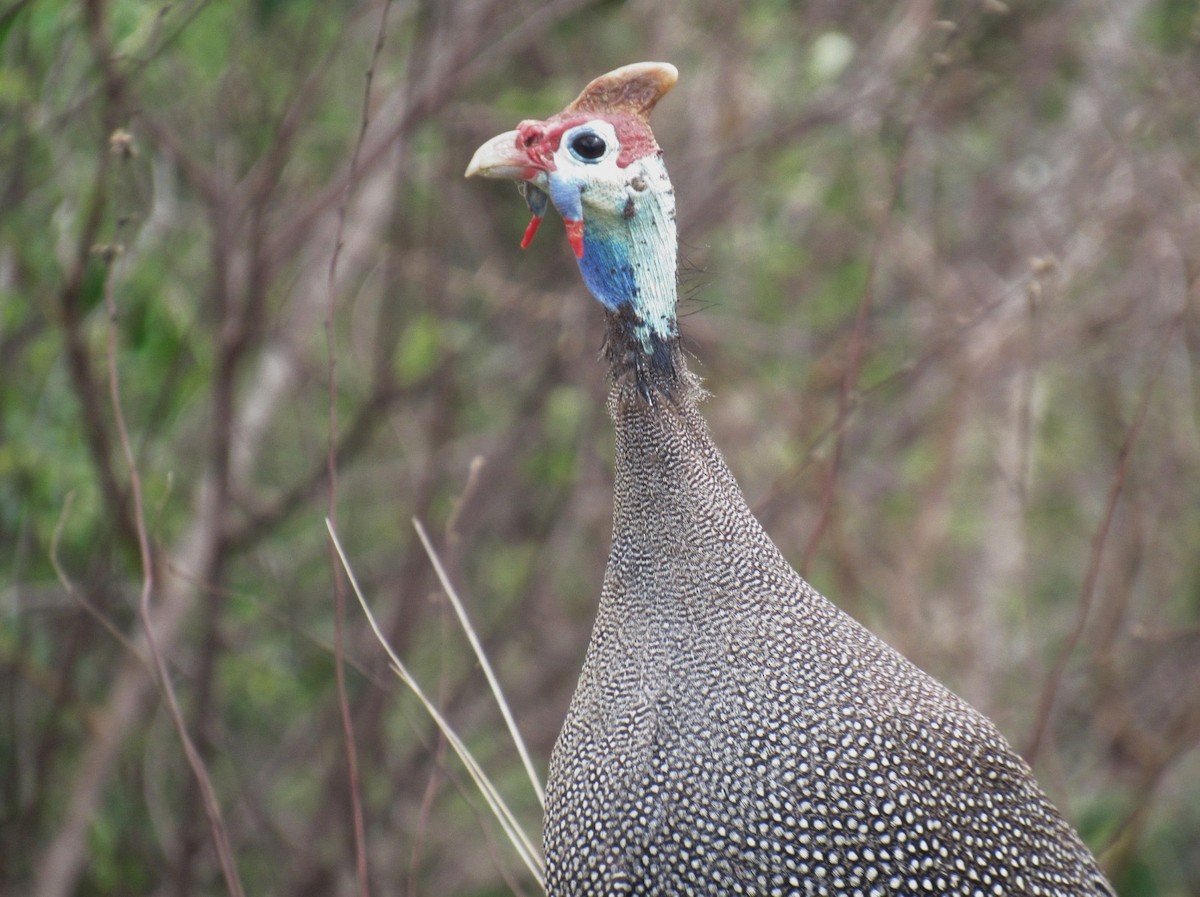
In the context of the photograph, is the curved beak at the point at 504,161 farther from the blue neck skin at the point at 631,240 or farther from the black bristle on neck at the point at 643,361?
the black bristle on neck at the point at 643,361

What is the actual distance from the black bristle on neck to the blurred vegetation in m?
1.11

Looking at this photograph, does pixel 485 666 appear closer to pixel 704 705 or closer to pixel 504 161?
pixel 704 705

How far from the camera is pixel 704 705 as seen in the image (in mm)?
2191

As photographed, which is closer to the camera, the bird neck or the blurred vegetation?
the bird neck

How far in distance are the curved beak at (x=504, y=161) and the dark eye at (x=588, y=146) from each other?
69 mm

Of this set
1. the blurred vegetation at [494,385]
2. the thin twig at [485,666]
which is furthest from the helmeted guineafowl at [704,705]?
the blurred vegetation at [494,385]

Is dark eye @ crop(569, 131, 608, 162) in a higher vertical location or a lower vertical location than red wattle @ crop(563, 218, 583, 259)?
higher

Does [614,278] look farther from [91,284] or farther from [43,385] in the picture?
[43,385]

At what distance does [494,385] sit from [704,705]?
2.88 meters

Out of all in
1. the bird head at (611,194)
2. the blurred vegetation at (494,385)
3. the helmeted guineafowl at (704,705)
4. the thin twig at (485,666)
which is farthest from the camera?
the blurred vegetation at (494,385)

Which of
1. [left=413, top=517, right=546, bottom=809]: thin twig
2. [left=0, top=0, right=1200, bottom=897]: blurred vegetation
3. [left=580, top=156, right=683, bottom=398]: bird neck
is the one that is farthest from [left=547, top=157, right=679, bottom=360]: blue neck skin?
[left=0, top=0, right=1200, bottom=897]: blurred vegetation

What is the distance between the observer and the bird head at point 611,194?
7.50 ft

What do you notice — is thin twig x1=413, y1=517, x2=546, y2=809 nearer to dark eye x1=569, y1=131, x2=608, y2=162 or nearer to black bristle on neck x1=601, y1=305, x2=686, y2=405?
black bristle on neck x1=601, y1=305, x2=686, y2=405

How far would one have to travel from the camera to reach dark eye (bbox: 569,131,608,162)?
230cm
